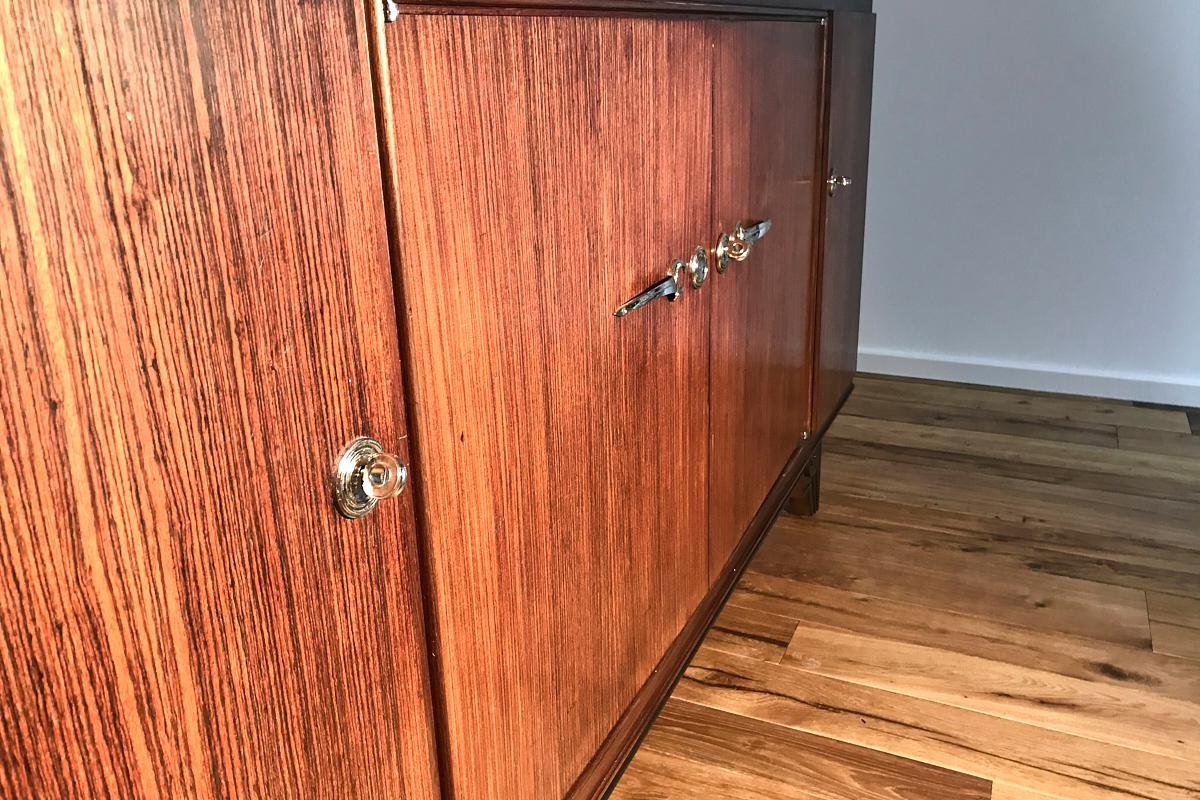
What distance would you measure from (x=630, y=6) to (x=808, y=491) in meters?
1.15

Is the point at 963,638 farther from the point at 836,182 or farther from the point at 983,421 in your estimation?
the point at 983,421

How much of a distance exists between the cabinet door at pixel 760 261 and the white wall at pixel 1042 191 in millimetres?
1054

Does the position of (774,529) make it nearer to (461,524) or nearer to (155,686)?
(461,524)


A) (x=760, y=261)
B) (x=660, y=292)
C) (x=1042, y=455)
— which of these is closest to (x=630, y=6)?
(x=660, y=292)

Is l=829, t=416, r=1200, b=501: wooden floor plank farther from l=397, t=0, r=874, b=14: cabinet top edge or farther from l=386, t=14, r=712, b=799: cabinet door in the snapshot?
l=386, t=14, r=712, b=799: cabinet door

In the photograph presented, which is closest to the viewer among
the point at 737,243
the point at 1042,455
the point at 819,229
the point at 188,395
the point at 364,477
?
Answer: the point at 188,395

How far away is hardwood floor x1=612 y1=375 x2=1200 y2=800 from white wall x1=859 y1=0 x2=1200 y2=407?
33cm

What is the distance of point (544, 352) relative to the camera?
0.73 meters

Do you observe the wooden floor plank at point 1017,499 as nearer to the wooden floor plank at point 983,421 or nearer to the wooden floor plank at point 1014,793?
the wooden floor plank at point 983,421

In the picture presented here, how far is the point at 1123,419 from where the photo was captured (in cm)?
224

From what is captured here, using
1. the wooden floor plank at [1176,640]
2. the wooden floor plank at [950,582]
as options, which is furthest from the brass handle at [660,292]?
the wooden floor plank at [1176,640]

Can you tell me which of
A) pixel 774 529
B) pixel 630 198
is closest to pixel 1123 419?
pixel 774 529

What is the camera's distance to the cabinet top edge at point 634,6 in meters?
0.57

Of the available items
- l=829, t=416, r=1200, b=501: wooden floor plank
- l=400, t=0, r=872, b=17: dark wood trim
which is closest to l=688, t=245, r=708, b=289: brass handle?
l=400, t=0, r=872, b=17: dark wood trim
